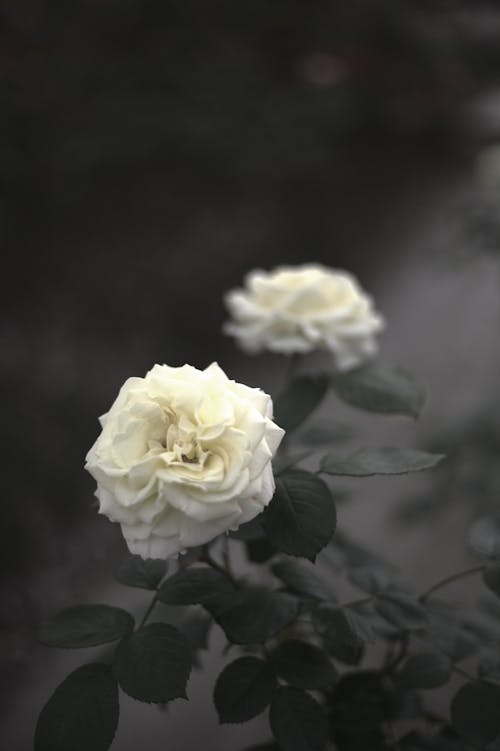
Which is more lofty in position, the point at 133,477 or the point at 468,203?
the point at 468,203

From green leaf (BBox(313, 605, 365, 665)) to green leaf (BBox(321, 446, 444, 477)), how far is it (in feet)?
0.39

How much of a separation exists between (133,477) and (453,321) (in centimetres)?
269

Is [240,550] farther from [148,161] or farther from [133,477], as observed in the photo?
[148,161]

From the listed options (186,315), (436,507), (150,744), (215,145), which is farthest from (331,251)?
(150,744)

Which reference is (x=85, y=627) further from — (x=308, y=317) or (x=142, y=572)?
(x=308, y=317)

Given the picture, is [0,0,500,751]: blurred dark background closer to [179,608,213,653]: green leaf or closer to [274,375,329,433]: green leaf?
[179,608,213,653]: green leaf

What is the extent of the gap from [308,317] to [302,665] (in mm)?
375

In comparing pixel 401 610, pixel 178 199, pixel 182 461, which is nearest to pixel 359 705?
pixel 401 610

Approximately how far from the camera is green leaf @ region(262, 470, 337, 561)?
1.67 ft

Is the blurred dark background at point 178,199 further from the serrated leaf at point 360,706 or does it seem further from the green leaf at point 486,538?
the green leaf at point 486,538

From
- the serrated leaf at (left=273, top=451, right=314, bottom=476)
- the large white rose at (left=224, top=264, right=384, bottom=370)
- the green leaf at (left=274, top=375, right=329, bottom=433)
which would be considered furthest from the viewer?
the large white rose at (left=224, top=264, right=384, bottom=370)

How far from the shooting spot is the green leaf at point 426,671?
0.63 m

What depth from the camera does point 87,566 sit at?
1.83 m

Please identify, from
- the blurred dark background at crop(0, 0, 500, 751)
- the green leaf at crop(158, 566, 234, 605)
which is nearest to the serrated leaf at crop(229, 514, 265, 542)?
the green leaf at crop(158, 566, 234, 605)
